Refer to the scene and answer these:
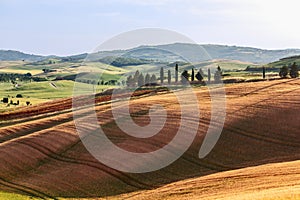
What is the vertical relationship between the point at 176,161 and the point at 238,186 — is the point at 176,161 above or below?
below

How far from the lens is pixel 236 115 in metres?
60.1

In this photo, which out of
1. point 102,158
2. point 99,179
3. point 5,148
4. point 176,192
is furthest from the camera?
point 5,148

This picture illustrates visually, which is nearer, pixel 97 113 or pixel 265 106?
pixel 265 106

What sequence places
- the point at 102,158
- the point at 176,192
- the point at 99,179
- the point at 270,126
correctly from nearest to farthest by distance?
the point at 176,192 < the point at 99,179 < the point at 102,158 < the point at 270,126

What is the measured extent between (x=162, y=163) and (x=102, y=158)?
7.20 meters

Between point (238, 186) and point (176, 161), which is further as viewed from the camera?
point (176, 161)

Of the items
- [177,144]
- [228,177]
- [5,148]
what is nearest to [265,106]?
[177,144]

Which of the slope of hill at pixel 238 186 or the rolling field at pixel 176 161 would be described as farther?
the rolling field at pixel 176 161

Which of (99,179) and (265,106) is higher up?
(265,106)

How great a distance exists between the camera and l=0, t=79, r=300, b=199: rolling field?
37.6 m

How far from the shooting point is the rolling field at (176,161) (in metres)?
37.6

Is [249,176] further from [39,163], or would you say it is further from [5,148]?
[5,148]

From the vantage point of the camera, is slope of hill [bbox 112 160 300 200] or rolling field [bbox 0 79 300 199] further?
rolling field [bbox 0 79 300 199]

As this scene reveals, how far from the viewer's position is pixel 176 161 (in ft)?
162
